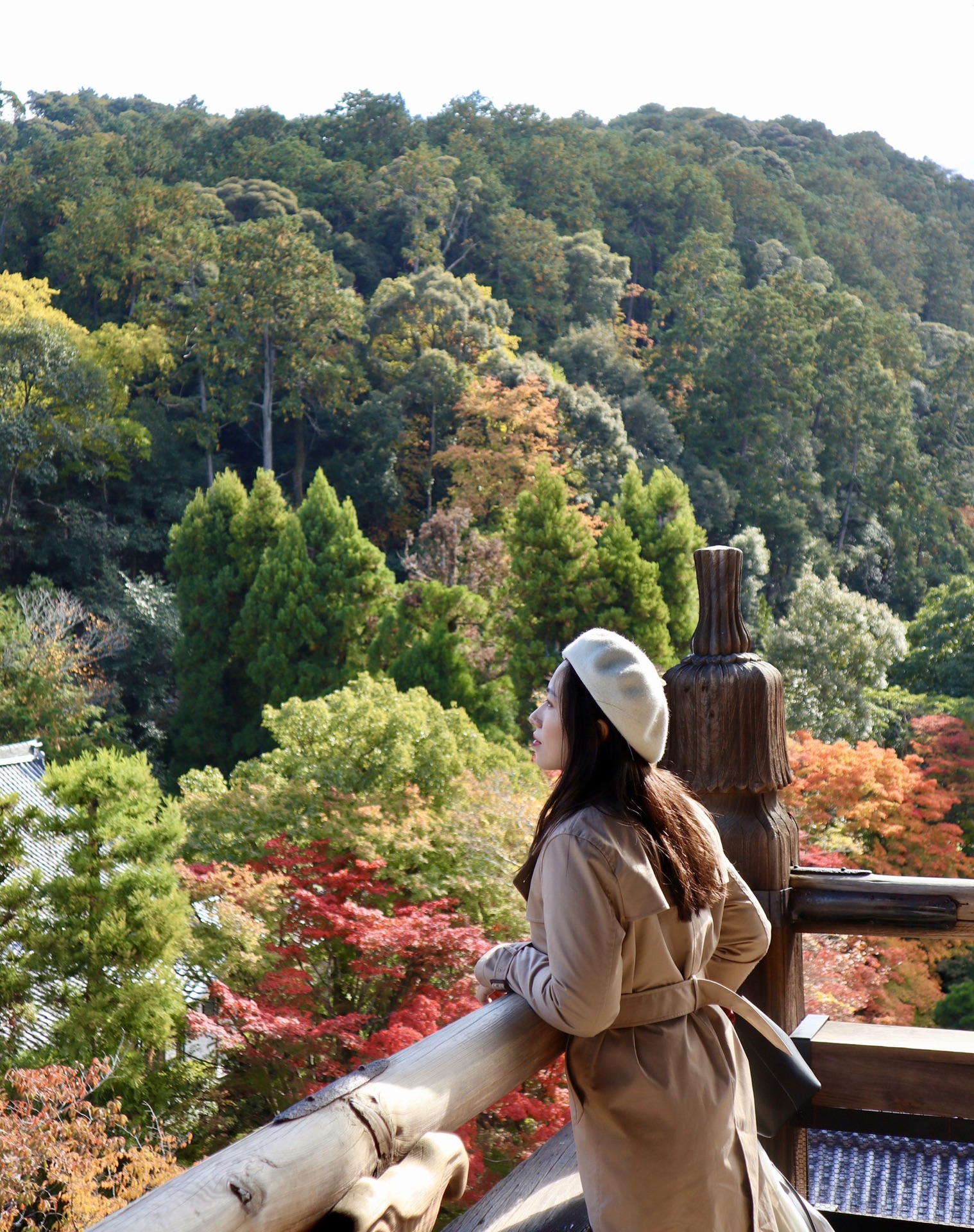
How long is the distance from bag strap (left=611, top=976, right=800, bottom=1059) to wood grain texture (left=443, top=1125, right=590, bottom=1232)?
260 millimetres

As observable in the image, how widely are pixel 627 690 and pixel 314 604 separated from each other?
14923mm

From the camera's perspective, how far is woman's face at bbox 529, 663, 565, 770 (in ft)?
3.83

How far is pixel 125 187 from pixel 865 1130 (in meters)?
27.2

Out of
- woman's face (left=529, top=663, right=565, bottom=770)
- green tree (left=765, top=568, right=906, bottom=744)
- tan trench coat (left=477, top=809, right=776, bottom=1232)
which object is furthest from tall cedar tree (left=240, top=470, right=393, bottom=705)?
tan trench coat (left=477, top=809, right=776, bottom=1232)

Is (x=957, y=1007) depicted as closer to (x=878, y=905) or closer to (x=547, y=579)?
(x=878, y=905)

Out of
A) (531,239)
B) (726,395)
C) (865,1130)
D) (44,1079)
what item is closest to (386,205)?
(531,239)

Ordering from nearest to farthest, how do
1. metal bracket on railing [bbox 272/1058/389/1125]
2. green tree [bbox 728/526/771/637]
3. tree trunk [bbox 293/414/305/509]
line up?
metal bracket on railing [bbox 272/1058/389/1125] → green tree [bbox 728/526/771/637] → tree trunk [bbox 293/414/305/509]

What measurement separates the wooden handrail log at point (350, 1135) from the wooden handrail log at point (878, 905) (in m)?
0.60

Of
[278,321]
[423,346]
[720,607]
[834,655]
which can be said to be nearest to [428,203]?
[423,346]

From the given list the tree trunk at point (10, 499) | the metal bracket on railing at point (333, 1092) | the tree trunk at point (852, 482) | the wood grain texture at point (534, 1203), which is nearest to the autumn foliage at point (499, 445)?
the tree trunk at point (852, 482)

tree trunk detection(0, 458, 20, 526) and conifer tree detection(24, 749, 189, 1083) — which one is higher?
tree trunk detection(0, 458, 20, 526)

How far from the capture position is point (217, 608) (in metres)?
16.8

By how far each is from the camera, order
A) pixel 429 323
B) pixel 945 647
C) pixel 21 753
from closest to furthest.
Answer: pixel 21 753
pixel 945 647
pixel 429 323

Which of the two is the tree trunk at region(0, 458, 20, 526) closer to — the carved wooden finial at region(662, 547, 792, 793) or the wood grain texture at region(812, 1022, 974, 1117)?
the carved wooden finial at region(662, 547, 792, 793)
